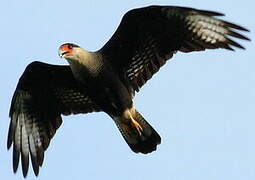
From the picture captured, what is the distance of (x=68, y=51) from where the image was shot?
1202 cm

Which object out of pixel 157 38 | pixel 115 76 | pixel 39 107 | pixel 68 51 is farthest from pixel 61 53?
pixel 39 107

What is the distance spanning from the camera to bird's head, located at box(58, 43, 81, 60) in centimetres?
1198

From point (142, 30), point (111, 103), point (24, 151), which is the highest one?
point (142, 30)

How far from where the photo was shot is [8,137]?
13047mm

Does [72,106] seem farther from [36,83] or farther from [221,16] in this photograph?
[221,16]

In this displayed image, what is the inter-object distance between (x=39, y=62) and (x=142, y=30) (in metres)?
1.51

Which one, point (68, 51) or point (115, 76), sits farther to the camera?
point (115, 76)

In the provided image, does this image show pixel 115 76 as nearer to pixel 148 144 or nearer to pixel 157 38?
pixel 157 38

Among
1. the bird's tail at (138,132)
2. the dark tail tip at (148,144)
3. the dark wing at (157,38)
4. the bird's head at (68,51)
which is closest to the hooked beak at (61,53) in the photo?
the bird's head at (68,51)

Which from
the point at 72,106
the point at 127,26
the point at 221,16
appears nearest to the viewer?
the point at 221,16

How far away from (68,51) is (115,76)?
0.73m

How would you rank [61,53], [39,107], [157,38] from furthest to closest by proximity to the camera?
[39,107] < [157,38] < [61,53]

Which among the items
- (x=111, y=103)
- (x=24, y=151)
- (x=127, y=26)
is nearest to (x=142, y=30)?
(x=127, y=26)

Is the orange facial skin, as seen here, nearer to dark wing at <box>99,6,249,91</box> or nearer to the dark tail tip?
dark wing at <box>99,6,249,91</box>
